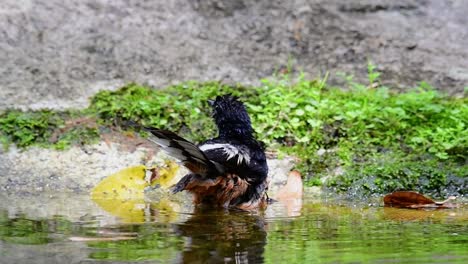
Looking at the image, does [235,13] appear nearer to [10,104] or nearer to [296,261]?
[10,104]

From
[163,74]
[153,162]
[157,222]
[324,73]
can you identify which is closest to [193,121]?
[153,162]

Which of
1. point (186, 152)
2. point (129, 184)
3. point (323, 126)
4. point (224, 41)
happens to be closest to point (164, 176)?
point (129, 184)

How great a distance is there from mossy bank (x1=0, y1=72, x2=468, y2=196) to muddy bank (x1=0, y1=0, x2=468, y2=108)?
61cm

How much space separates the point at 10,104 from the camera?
25.0 feet

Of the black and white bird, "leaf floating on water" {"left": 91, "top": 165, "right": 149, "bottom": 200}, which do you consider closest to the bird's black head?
the black and white bird

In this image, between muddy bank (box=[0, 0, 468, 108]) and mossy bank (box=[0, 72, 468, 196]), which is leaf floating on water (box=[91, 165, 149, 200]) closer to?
mossy bank (box=[0, 72, 468, 196])

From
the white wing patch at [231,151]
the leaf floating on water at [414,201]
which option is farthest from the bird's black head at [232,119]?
the leaf floating on water at [414,201]

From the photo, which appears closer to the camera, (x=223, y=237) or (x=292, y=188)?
(x=223, y=237)

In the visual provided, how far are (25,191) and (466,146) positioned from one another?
3.80m

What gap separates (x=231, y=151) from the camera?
17.6ft

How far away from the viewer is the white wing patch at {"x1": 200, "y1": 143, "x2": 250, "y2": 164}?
5294 millimetres

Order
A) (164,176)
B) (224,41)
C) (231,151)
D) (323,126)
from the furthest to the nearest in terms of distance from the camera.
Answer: (224,41), (323,126), (164,176), (231,151)

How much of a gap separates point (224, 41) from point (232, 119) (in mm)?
3061

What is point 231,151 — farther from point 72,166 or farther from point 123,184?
point 72,166
